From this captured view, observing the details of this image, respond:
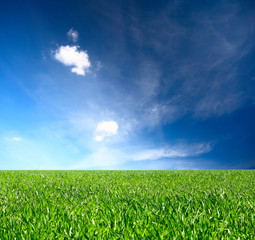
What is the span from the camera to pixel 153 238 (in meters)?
2.36

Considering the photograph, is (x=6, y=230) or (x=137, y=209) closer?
(x=6, y=230)

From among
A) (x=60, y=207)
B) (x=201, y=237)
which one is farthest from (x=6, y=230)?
(x=201, y=237)

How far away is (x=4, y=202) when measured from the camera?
4273 millimetres

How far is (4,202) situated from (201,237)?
3.84 m

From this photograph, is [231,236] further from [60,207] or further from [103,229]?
[60,207]

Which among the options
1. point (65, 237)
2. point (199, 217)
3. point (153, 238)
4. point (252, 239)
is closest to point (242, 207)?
point (199, 217)

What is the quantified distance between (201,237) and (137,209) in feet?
4.23

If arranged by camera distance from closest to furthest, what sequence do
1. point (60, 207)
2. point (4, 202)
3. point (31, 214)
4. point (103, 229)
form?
point (103, 229) < point (31, 214) < point (60, 207) < point (4, 202)

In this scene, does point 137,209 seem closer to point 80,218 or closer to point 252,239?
point 80,218

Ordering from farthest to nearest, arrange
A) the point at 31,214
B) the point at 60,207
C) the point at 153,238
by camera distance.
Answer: the point at 60,207 < the point at 31,214 < the point at 153,238

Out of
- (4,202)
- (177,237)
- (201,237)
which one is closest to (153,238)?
(177,237)

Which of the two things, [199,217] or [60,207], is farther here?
[60,207]

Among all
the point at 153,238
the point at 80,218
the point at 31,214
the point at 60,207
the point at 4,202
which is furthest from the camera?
the point at 4,202

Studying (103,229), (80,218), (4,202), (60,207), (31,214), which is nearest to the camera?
(103,229)
